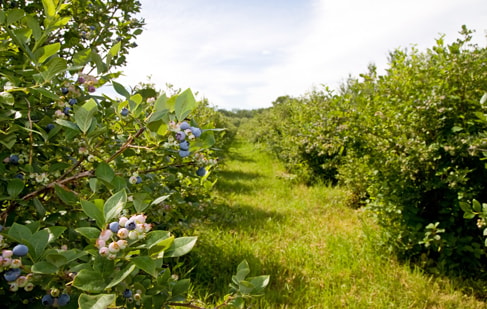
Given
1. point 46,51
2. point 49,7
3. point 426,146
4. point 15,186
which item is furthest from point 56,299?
point 426,146

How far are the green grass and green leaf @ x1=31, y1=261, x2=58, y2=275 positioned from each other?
213 centimetres

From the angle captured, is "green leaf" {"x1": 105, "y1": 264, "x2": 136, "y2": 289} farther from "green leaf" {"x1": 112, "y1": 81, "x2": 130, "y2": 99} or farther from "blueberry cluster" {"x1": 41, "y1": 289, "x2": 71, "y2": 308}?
"green leaf" {"x1": 112, "y1": 81, "x2": 130, "y2": 99}

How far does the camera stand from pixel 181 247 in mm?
688

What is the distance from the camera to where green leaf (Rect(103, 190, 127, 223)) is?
0.66 meters

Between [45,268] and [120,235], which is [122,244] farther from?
[45,268]

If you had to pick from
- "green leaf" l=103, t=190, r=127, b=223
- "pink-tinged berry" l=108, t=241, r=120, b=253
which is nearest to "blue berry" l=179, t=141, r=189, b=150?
"green leaf" l=103, t=190, r=127, b=223

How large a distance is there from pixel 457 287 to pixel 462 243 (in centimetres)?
39

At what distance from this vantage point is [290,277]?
2.99 meters

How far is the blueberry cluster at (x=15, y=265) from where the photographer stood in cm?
63

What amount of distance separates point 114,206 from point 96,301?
186 millimetres

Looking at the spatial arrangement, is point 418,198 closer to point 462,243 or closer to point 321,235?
point 462,243

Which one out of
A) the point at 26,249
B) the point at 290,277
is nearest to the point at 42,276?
the point at 26,249

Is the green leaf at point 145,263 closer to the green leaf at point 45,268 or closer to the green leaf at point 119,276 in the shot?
the green leaf at point 119,276

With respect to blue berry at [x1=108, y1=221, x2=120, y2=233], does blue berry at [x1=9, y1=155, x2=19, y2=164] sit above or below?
above
